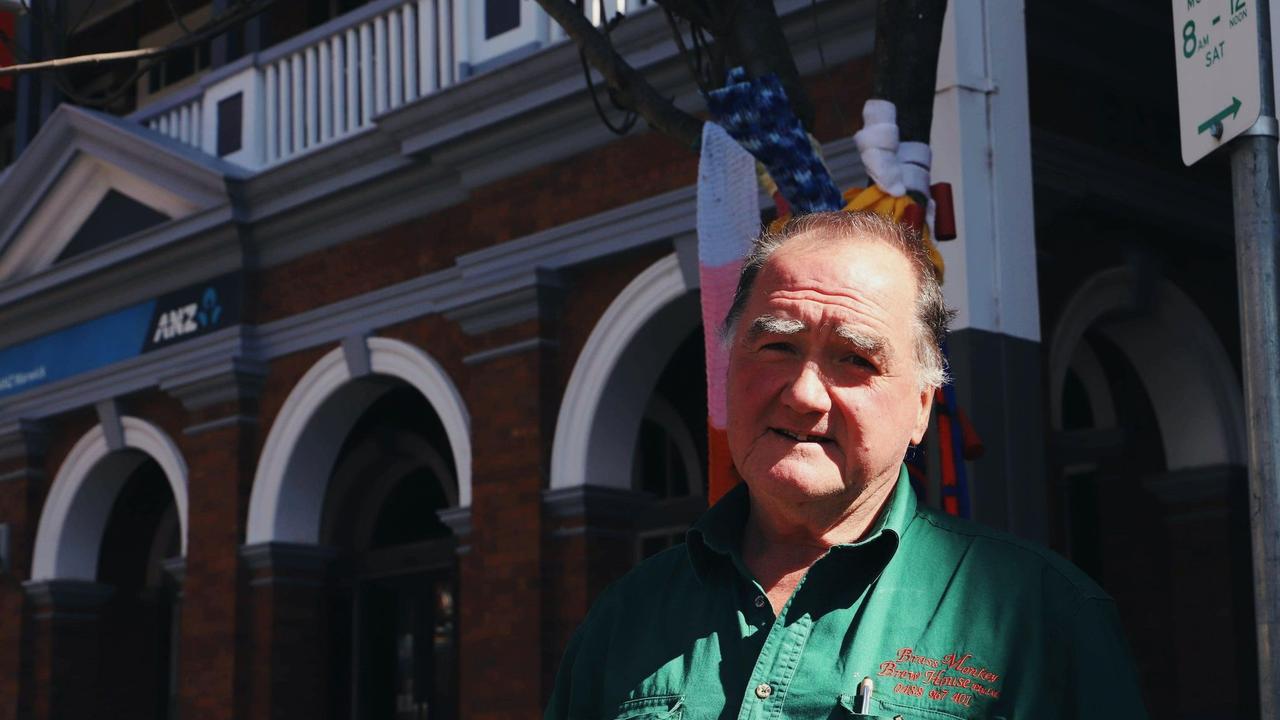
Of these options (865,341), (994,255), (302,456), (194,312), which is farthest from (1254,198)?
(194,312)

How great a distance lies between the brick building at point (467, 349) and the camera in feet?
28.3

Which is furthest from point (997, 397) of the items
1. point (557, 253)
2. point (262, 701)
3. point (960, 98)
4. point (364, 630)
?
point (364, 630)

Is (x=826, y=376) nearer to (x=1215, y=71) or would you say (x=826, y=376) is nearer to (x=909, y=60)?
(x=1215, y=71)

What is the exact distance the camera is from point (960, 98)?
7188 millimetres

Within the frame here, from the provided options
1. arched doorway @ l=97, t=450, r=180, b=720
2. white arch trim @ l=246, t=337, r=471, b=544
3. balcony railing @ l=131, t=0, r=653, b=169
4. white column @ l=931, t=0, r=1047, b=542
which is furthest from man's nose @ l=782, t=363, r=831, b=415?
arched doorway @ l=97, t=450, r=180, b=720

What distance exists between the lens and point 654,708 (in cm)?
204

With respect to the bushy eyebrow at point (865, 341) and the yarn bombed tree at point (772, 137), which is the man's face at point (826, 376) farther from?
the yarn bombed tree at point (772, 137)

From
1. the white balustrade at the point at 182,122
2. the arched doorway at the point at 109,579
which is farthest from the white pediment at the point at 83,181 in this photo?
the arched doorway at the point at 109,579

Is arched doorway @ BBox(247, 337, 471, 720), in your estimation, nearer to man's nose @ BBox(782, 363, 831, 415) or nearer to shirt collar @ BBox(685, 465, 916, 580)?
shirt collar @ BBox(685, 465, 916, 580)

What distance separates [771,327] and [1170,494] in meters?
8.63

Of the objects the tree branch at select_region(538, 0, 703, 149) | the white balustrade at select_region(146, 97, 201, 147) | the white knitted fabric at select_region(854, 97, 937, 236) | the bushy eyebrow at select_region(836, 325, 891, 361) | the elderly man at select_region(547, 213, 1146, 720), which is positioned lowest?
the elderly man at select_region(547, 213, 1146, 720)

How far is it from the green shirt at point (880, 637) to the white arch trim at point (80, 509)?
1164cm

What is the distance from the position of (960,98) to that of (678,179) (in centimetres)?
231

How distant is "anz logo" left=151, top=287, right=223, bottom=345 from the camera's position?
1214cm
